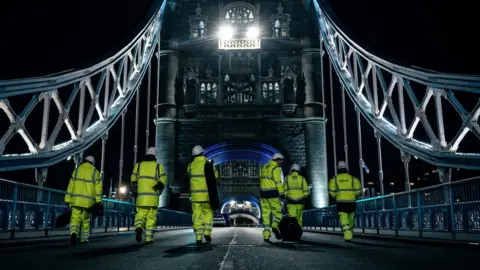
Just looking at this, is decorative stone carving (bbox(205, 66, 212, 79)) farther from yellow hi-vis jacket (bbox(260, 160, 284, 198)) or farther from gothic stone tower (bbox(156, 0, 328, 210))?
yellow hi-vis jacket (bbox(260, 160, 284, 198))

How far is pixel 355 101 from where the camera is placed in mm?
27500

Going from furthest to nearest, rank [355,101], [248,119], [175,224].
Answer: [248,119] → [175,224] → [355,101]

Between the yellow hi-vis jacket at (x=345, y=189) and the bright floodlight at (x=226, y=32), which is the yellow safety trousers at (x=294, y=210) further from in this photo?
the bright floodlight at (x=226, y=32)

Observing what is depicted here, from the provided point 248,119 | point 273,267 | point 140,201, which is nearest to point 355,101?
point 248,119

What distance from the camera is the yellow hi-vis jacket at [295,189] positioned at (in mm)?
10984

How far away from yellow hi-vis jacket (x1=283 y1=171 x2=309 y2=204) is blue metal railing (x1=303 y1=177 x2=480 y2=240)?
109 inches

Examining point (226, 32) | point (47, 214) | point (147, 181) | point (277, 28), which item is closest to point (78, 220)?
point (147, 181)

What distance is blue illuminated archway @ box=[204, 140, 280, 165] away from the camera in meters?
36.2

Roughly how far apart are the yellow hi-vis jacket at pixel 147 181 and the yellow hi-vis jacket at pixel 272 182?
224 cm

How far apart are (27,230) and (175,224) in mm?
19967

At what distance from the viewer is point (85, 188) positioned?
9836 mm

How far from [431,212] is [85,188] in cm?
721

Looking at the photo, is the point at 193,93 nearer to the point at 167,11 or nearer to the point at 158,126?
the point at 158,126

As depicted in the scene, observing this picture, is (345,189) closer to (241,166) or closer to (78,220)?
(78,220)
